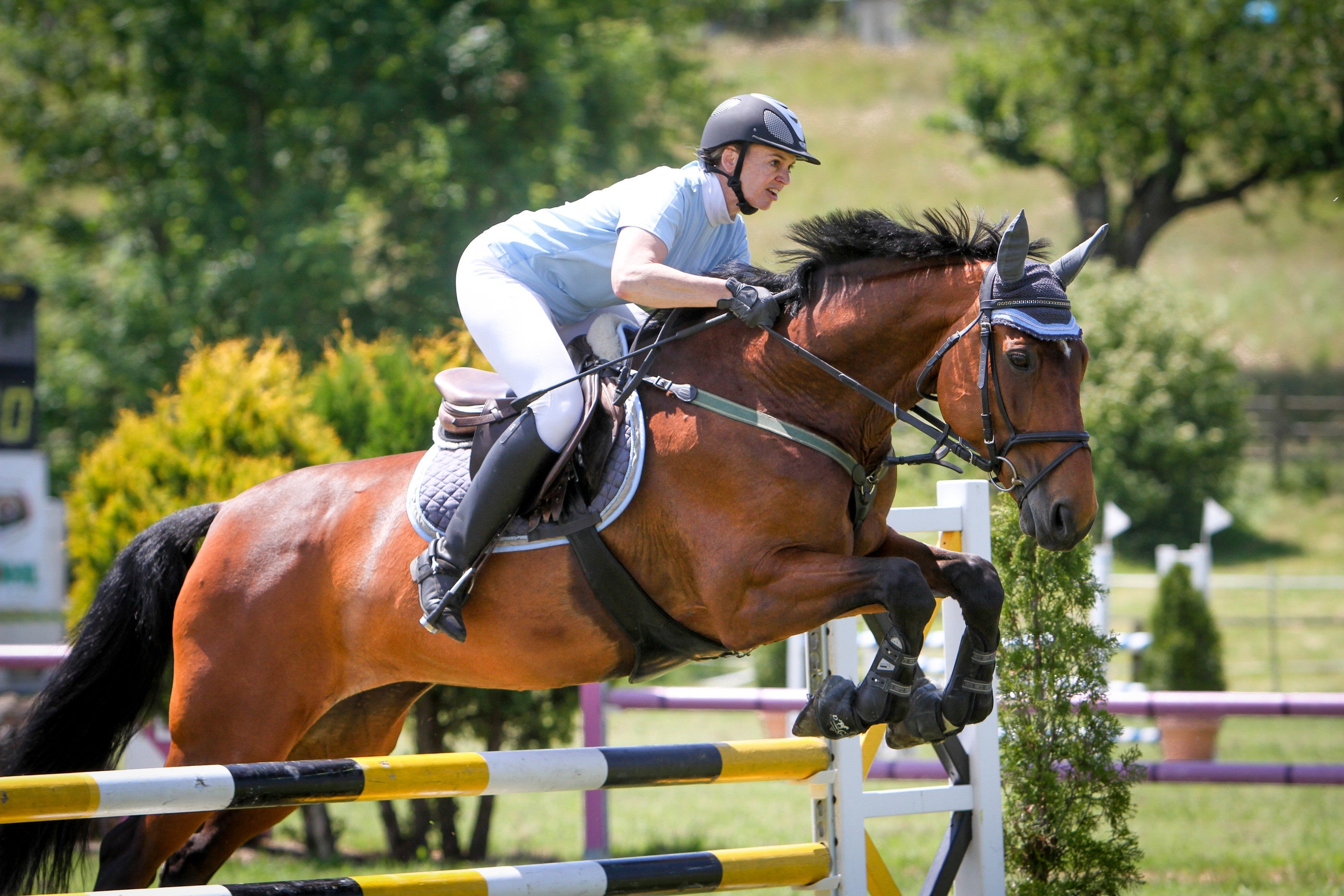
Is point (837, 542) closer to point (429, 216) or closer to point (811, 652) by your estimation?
point (811, 652)

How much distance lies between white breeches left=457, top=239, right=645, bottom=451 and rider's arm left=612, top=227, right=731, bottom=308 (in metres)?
0.29

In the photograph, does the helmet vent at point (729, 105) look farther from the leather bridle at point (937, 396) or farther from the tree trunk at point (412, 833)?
the tree trunk at point (412, 833)

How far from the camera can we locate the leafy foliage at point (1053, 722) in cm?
400

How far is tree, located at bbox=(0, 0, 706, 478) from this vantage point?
1781 cm

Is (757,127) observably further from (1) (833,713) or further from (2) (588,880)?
(2) (588,880)

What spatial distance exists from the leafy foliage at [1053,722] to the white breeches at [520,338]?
1.68 m

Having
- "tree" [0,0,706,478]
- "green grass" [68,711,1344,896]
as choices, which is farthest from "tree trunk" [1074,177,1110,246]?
"green grass" [68,711,1344,896]

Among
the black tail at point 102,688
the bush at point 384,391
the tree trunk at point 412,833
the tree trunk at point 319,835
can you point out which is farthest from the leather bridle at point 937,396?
the tree trunk at point 319,835

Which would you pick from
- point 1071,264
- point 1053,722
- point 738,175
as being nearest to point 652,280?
point 738,175

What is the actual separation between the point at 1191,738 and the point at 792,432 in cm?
545

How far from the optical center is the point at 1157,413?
76.7ft

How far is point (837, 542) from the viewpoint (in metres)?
3.22

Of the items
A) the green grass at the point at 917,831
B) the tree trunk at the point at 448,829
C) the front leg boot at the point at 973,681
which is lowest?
the green grass at the point at 917,831

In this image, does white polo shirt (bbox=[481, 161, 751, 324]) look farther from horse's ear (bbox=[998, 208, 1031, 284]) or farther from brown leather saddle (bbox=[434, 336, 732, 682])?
horse's ear (bbox=[998, 208, 1031, 284])
